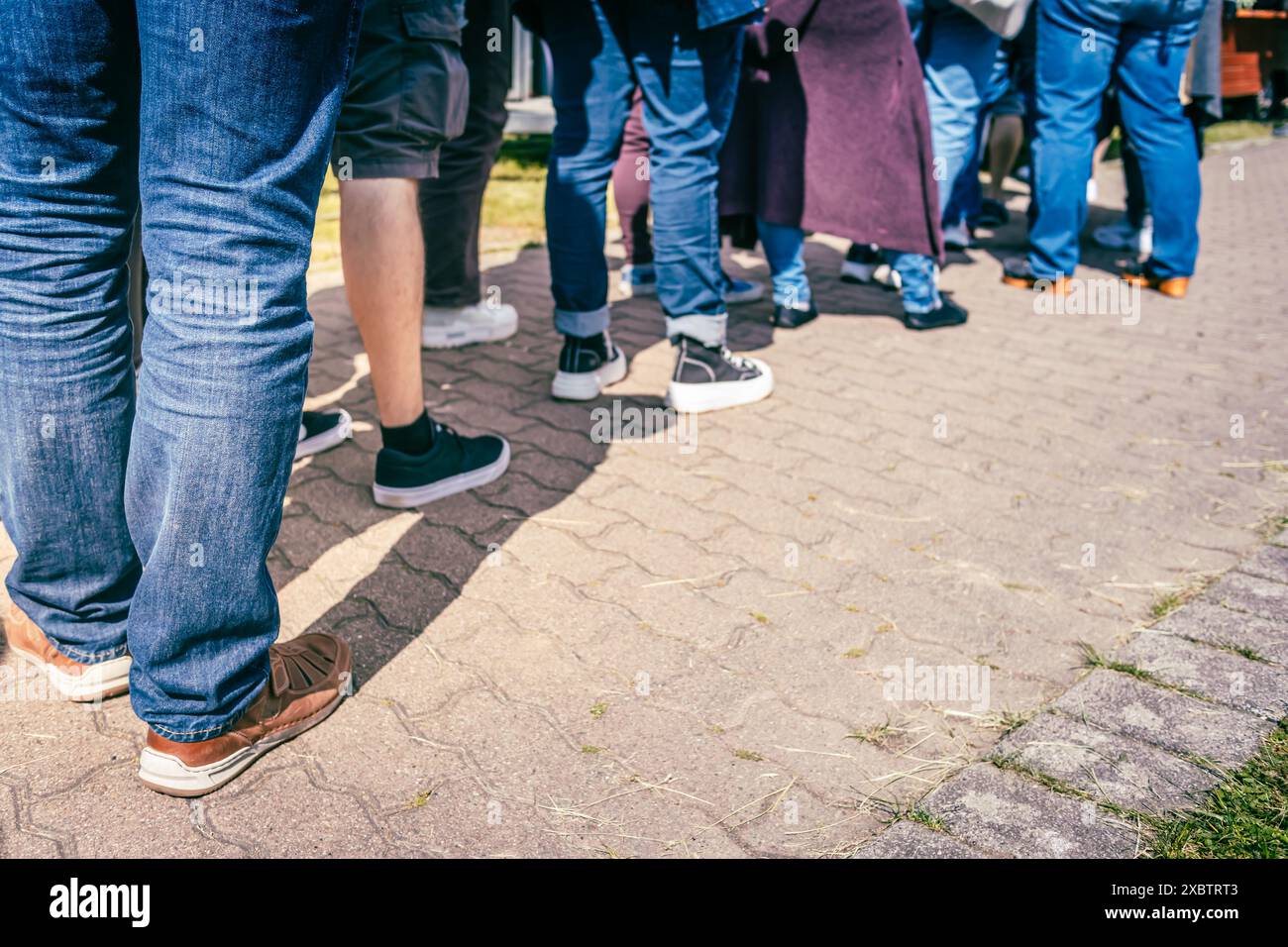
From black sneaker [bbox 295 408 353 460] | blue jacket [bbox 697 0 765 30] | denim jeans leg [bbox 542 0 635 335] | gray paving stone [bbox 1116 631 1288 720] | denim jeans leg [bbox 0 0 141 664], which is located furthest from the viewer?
denim jeans leg [bbox 542 0 635 335]

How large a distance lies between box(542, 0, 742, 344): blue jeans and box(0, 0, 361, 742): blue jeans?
1.77 metres

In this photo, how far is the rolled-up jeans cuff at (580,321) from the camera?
11.3 feet

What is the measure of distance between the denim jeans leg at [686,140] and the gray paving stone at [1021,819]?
194cm

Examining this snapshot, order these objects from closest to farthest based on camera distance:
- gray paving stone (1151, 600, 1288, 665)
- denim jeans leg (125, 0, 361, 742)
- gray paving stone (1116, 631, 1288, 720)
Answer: denim jeans leg (125, 0, 361, 742) → gray paving stone (1116, 631, 1288, 720) → gray paving stone (1151, 600, 1288, 665)

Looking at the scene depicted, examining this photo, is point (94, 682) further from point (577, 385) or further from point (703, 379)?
point (703, 379)

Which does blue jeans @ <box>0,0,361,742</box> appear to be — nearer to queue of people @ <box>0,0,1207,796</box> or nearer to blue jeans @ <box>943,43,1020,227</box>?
queue of people @ <box>0,0,1207,796</box>

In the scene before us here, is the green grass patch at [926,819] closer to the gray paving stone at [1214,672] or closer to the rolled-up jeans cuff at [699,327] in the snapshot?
the gray paving stone at [1214,672]

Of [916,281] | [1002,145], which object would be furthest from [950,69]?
[1002,145]

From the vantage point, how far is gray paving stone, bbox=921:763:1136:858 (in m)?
1.62

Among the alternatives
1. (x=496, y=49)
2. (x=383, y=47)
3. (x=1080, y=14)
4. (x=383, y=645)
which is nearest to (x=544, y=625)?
(x=383, y=645)

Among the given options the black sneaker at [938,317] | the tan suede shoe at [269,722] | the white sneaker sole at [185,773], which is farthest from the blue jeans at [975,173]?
the white sneaker sole at [185,773]

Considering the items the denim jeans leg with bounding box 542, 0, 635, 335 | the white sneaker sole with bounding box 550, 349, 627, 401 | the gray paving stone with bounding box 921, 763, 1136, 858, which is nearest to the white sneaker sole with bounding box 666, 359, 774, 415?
the white sneaker sole with bounding box 550, 349, 627, 401

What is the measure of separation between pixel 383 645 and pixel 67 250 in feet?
3.12

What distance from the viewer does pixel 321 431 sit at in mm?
3066
